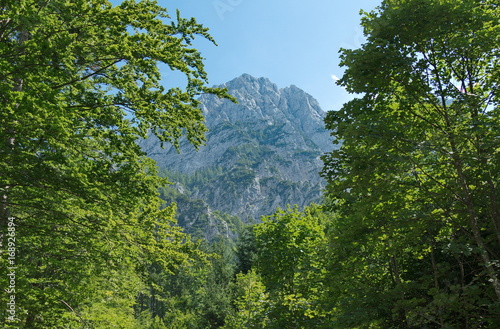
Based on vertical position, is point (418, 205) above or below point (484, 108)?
below

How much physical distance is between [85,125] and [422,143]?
6.42 m

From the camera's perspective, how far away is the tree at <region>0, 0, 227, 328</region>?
4.97 metres

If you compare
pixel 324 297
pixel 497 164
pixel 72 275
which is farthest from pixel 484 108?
pixel 72 275

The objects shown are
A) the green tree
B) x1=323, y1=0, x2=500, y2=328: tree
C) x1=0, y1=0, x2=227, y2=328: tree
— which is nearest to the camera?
x1=0, y1=0, x2=227, y2=328: tree

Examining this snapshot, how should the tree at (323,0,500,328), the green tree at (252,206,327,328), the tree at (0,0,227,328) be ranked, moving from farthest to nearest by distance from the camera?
the green tree at (252,206,327,328) < the tree at (323,0,500,328) < the tree at (0,0,227,328)

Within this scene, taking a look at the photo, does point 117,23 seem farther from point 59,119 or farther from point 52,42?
point 59,119

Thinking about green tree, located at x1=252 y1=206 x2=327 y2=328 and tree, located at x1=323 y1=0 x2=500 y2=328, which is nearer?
tree, located at x1=323 y1=0 x2=500 y2=328

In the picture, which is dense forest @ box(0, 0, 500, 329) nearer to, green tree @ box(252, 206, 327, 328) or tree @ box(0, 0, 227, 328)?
tree @ box(0, 0, 227, 328)

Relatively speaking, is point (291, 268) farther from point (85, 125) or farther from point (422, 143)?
point (85, 125)

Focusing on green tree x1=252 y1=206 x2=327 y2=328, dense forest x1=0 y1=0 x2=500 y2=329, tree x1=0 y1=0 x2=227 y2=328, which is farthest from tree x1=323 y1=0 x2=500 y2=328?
green tree x1=252 y1=206 x2=327 y2=328

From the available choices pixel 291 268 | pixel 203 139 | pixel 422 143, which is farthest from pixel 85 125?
pixel 291 268

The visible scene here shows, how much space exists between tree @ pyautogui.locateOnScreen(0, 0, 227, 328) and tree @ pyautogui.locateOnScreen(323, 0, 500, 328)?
10.9 ft

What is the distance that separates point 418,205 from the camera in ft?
20.7

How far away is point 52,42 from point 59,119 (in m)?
1.30
